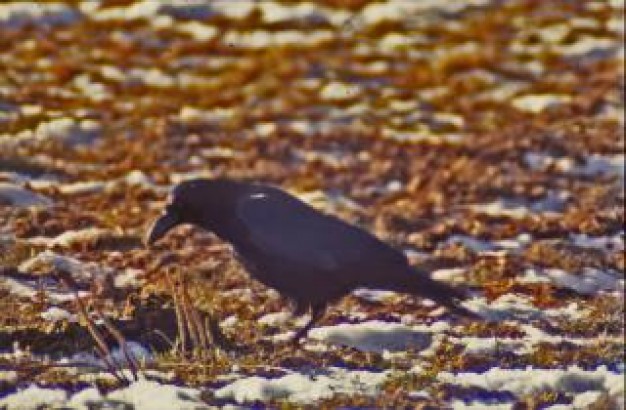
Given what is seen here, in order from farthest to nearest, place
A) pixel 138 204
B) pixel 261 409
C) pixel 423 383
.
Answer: pixel 138 204 → pixel 423 383 → pixel 261 409

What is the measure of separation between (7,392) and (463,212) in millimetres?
5951

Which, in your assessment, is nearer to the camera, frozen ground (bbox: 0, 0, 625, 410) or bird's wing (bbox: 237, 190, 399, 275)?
frozen ground (bbox: 0, 0, 625, 410)

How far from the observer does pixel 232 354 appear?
6.41m

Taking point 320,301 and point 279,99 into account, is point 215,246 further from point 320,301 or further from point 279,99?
point 279,99

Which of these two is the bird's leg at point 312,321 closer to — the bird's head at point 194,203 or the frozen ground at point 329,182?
the frozen ground at point 329,182

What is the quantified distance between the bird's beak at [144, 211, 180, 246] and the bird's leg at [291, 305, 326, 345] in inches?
35.8

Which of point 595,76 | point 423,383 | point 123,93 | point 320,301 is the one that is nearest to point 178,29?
point 123,93

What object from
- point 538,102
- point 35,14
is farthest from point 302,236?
point 35,14

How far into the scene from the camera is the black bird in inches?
271

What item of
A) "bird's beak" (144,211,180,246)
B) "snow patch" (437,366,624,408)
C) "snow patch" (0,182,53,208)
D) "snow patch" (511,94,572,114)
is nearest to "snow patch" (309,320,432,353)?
"snow patch" (437,366,624,408)

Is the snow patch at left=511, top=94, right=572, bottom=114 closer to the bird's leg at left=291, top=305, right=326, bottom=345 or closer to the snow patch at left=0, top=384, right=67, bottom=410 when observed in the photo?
the bird's leg at left=291, top=305, right=326, bottom=345

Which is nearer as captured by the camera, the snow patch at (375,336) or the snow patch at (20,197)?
the snow patch at (375,336)

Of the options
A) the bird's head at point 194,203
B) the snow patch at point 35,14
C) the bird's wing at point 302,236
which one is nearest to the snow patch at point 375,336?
the bird's wing at point 302,236

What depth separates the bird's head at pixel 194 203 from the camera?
275 inches
